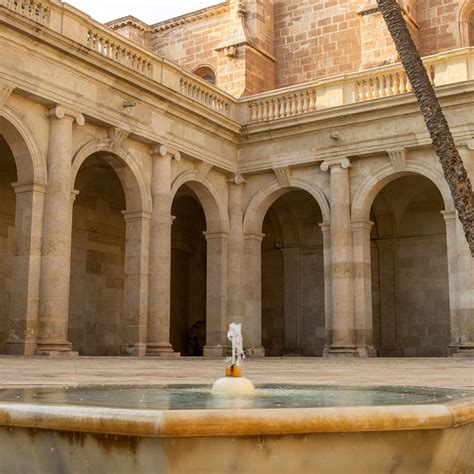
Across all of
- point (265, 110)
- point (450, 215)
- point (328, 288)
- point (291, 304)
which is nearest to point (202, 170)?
point (265, 110)

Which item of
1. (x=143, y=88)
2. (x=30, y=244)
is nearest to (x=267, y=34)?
(x=143, y=88)

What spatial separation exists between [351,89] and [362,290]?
526 cm

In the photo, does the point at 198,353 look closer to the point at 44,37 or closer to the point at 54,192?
the point at 54,192

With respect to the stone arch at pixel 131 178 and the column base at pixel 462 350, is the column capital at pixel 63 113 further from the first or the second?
the column base at pixel 462 350

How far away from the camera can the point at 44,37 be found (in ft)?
47.3

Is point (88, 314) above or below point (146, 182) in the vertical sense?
below

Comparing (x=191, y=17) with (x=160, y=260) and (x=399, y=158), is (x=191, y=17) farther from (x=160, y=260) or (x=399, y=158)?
(x=160, y=260)

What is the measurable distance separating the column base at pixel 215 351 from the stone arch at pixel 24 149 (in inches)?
271

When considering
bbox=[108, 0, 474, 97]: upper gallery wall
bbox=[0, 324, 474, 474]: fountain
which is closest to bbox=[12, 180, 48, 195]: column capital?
bbox=[108, 0, 474, 97]: upper gallery wall

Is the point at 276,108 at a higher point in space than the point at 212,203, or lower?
higher

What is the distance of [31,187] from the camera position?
14586 mm

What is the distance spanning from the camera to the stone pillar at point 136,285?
16.8m

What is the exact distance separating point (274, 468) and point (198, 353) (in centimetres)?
2290

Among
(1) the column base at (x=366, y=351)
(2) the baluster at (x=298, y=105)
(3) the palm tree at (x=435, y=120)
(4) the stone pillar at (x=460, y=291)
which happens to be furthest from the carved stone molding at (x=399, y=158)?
(3) the palm tree at (x=435, y=120)
